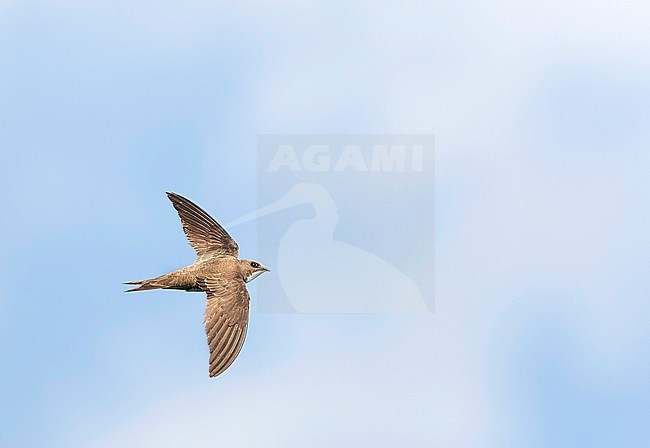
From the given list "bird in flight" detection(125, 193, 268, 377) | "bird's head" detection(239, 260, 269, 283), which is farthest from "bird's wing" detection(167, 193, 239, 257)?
"bird's head" detection(239, 260, 269, 283)

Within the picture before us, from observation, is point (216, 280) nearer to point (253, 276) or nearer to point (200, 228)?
point (253, 276)

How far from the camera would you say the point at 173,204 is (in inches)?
1152

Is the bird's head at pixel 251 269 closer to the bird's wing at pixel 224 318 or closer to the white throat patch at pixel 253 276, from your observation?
the white throat patch at pixel 253 276

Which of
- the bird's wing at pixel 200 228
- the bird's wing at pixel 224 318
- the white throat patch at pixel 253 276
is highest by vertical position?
the bird's wing at pixel 200 228

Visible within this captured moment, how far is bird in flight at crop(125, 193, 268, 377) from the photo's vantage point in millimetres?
25188

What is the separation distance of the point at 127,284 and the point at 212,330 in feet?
10.8

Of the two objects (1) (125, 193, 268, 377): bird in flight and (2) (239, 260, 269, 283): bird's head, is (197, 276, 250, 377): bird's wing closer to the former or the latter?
(1) (125, 193, 268, 377): bird in flight

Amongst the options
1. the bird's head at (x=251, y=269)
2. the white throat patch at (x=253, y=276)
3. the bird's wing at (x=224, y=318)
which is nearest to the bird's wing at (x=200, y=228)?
the bird's head at (x=251, y=269)

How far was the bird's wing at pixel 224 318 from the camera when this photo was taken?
2470 cm

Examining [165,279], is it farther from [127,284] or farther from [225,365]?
[225,365]

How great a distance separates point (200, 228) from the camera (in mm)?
29234

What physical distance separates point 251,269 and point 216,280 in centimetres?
171

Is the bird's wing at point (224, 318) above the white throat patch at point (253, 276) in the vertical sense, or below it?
below

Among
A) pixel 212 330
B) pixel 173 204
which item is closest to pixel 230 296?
pixel 212 330
